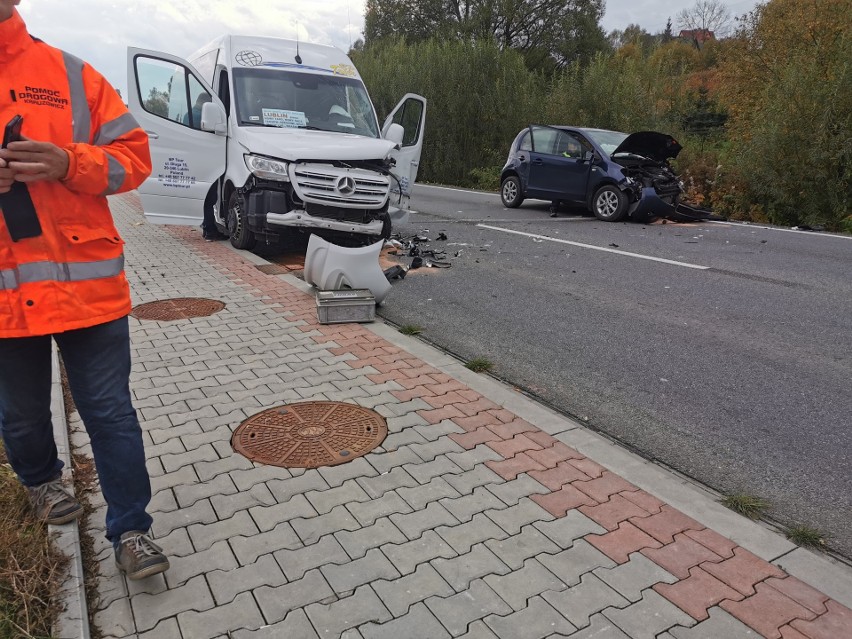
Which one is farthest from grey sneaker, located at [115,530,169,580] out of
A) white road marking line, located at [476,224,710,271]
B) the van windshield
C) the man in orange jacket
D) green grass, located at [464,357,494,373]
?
white road marking line, located at [476,224,710,271]

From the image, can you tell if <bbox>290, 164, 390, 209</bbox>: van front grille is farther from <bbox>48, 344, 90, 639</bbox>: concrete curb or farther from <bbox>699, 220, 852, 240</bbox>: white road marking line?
<bbox>699, 220, 852, 240</bbox>: white road marking line

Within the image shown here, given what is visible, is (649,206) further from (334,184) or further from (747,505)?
(747,505)

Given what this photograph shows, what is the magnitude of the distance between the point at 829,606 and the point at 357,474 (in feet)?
6.67

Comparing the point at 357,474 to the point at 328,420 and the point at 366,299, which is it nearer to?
the point at 328,420

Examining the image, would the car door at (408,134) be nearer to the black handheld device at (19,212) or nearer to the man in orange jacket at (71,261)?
the man in orange jacket at (71,261)

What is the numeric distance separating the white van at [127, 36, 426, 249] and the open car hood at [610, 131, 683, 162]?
5065 mm

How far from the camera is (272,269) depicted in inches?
314

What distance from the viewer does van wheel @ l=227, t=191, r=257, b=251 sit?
344 inches

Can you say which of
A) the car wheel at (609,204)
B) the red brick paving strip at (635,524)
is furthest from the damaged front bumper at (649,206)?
the red brick paving strip at (635,524)

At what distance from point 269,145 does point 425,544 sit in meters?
6.22

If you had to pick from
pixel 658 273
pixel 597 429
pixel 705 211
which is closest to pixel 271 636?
pixel 597 429

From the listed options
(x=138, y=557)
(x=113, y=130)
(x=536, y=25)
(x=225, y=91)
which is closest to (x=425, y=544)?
(x=138, y=557)

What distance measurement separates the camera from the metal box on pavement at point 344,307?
5824 millimetres

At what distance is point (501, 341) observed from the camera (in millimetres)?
5695
